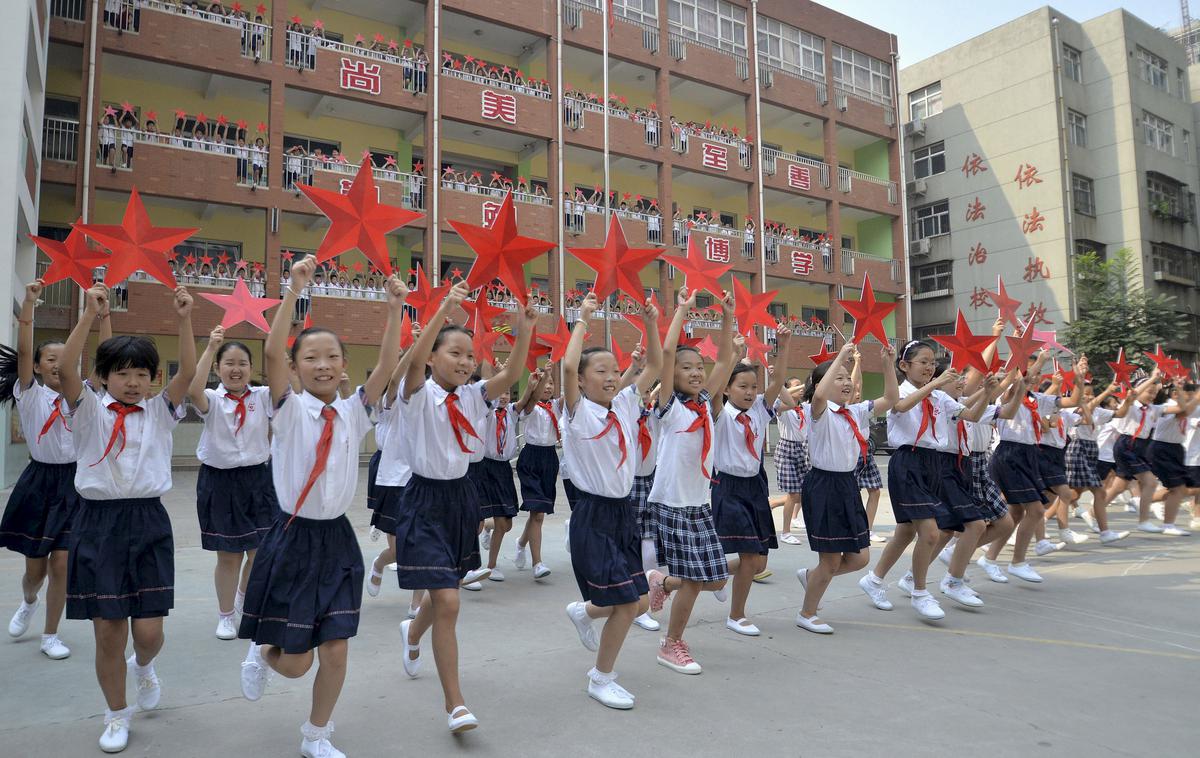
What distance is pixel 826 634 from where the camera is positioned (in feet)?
16.8

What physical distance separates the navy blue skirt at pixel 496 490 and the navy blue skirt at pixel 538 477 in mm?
146

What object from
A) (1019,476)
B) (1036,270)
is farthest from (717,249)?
(1019,476)

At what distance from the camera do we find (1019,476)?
22.9ft

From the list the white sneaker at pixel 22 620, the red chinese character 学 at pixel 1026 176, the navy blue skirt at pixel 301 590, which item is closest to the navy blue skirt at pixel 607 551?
the navy blue skirt at pixel 301 590

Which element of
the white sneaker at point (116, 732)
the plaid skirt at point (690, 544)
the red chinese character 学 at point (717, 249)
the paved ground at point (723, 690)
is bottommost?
the paved ground at point (723, 690)

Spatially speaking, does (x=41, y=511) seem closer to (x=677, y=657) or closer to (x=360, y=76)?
(x=677, y=657)

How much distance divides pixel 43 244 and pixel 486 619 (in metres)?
3.44

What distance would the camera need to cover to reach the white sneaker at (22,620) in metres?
4.80

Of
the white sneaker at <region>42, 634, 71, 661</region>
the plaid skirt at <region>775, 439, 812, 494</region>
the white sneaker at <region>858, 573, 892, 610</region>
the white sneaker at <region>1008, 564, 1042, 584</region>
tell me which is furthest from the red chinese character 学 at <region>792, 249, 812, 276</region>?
the white sneaker at <region>42, 634, 71, 661</region>

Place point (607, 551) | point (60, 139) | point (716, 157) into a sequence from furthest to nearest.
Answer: point (716, 157) < point (60, 139) < point (607, 551)

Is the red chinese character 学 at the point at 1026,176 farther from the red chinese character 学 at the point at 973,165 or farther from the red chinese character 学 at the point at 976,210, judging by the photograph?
the red chinese character 学 at the point at 976,210

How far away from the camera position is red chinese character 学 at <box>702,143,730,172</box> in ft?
80.1

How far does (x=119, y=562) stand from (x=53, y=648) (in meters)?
1.46

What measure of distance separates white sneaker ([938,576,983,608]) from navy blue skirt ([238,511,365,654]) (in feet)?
14.7
